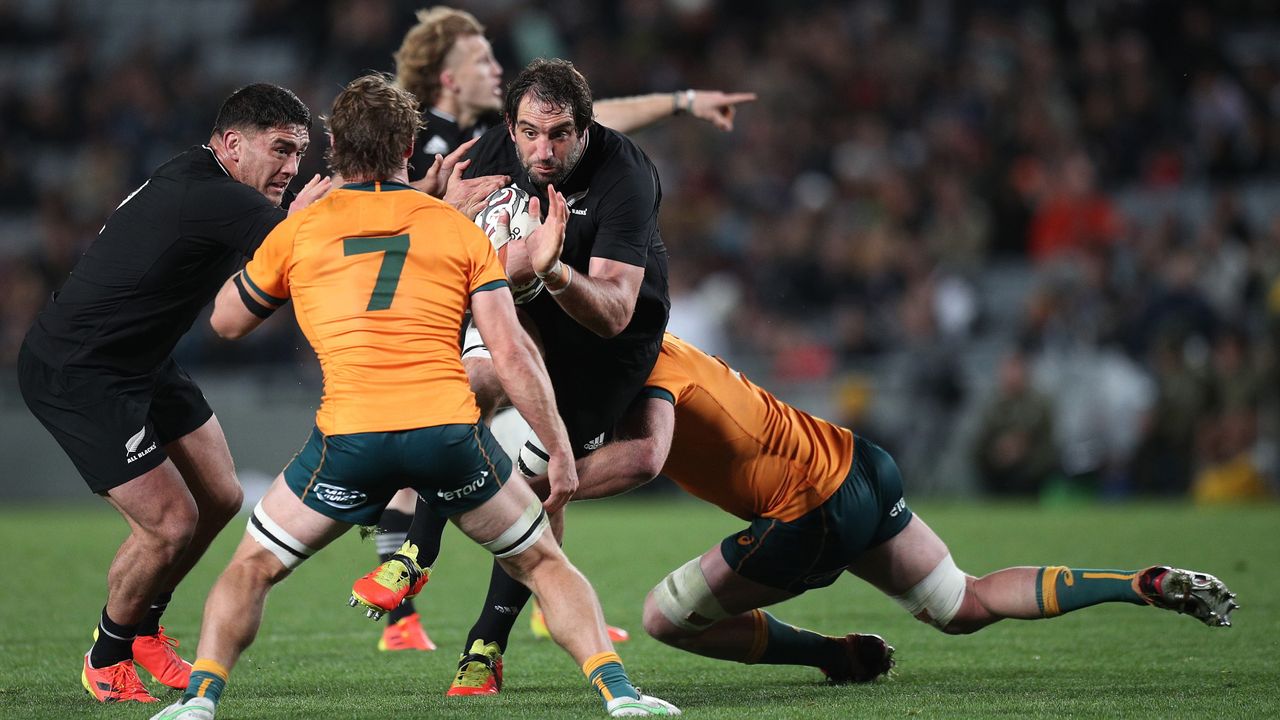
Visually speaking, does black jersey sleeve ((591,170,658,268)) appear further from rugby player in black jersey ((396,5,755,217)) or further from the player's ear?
rugby player in black jersey ((396,5,755,217))

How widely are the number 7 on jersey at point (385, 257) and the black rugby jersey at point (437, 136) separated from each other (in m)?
3.08

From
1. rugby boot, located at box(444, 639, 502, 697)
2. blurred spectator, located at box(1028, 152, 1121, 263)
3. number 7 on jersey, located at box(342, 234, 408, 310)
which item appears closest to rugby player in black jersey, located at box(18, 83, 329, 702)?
number 7 on jersey, located at box(342, 234, 408, 310)

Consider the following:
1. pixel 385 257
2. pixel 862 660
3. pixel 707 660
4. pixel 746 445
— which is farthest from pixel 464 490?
pixel 707 660

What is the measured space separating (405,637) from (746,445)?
2.22 meters

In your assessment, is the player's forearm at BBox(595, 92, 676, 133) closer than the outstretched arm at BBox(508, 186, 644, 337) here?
No

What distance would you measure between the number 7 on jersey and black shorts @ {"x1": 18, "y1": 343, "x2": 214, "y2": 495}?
5.19 ft

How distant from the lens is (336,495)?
185 inches

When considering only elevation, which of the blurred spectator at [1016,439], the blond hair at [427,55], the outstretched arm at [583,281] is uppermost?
the blurred spectator at [1016,439]

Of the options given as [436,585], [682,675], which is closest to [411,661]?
[682,675]

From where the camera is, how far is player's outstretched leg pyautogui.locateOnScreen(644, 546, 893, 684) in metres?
5.82

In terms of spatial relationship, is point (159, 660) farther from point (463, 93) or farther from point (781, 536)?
point (463, 93)

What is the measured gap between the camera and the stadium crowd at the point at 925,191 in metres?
15.7

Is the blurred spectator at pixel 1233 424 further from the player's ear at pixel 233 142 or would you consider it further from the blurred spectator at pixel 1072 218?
the player's ear at pixel 233 142

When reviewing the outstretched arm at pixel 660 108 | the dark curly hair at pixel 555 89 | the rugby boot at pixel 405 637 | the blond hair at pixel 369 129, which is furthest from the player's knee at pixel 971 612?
the outstretched arm at pixel 660 108
